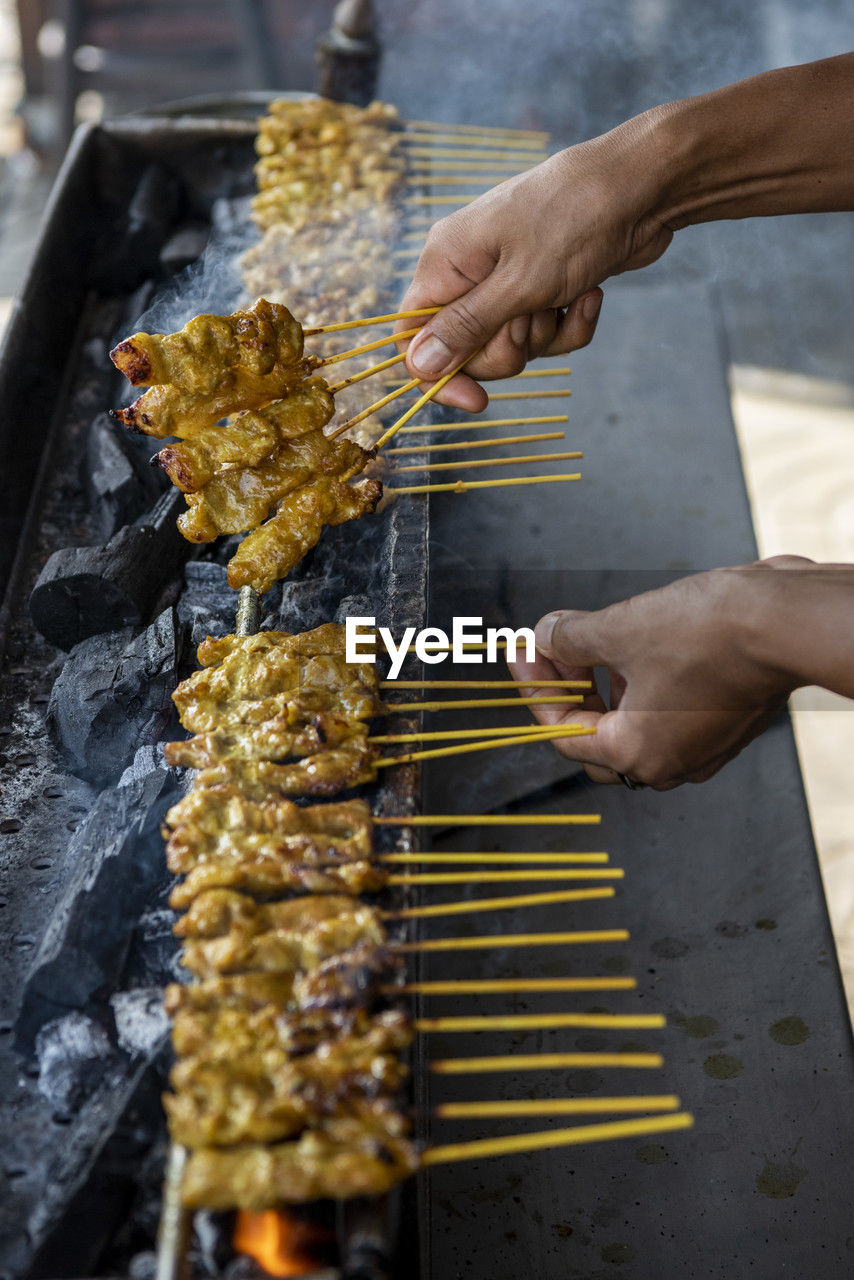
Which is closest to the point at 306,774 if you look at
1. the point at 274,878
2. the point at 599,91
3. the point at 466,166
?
the point at 274,878

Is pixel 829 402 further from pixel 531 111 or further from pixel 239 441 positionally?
pixel 239 441

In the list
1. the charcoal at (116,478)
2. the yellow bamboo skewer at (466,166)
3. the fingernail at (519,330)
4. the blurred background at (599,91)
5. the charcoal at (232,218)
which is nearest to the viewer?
the fingernail at (519,330)

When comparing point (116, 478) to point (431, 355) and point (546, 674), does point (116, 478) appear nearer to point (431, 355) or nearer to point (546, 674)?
point (431, 355)

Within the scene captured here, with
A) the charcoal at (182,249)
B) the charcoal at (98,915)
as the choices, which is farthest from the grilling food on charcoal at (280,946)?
the charcoal at (182,249)

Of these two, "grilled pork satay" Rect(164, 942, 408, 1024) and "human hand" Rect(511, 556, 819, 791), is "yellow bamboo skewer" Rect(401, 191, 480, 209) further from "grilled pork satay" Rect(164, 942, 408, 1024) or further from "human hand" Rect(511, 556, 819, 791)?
"grilled pork satay" Rect(164, 942, 408, 1024)

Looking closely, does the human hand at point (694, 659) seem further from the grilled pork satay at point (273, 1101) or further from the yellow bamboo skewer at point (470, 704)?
the grilled pork satay at point (273, 1101)

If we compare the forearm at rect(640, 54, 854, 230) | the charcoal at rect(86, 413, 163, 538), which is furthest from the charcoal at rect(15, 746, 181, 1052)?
the forearm at rect(640, 54, 854, 230)

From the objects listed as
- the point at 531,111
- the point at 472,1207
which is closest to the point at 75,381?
the point at 472,1207
